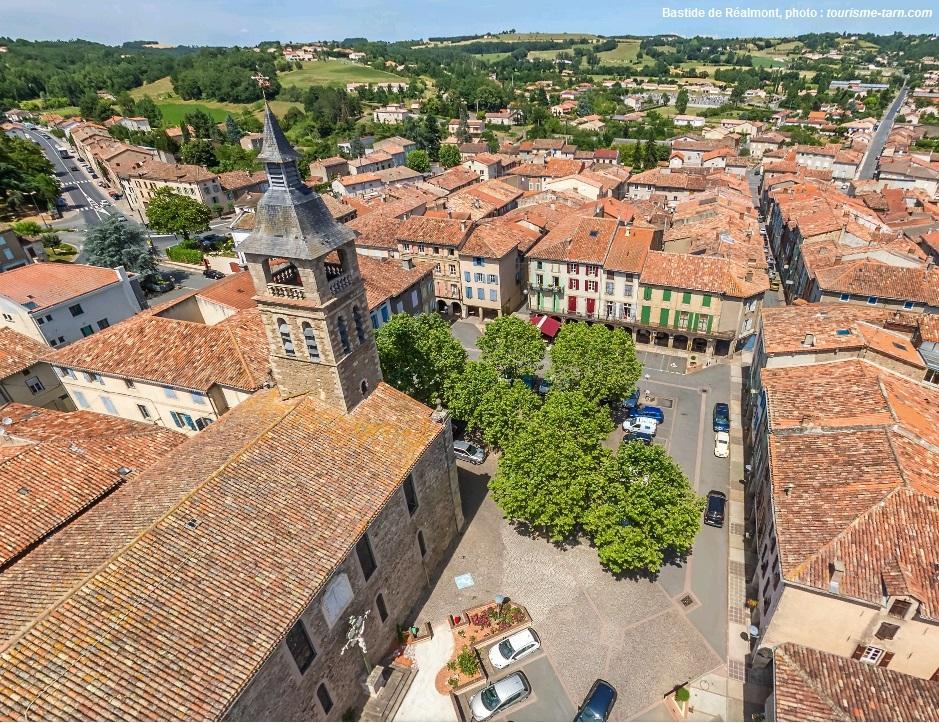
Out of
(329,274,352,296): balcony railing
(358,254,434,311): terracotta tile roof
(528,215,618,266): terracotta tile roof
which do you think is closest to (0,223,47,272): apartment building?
(358,254,434,311): terracotta tile roof

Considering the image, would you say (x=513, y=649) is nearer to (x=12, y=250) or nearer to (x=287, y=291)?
(x=287, y=291)

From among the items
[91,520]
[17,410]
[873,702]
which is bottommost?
[873,702]

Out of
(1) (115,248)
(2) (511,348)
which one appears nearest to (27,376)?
(1) (115,248)

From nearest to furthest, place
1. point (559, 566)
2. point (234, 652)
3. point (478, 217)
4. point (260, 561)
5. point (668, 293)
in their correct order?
point (234, 652) → point (260, 561) → point (559, 566) → point (668, 293) → point (478, 217)

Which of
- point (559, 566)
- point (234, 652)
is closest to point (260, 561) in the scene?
point (234, 652)

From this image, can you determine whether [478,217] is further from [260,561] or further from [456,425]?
[260,561]

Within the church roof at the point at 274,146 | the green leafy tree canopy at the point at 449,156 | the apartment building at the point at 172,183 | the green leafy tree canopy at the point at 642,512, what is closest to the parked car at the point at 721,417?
the green leafy tree canopy at the point at 642,512

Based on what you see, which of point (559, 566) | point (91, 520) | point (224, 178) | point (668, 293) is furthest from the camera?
point (224, 178)
